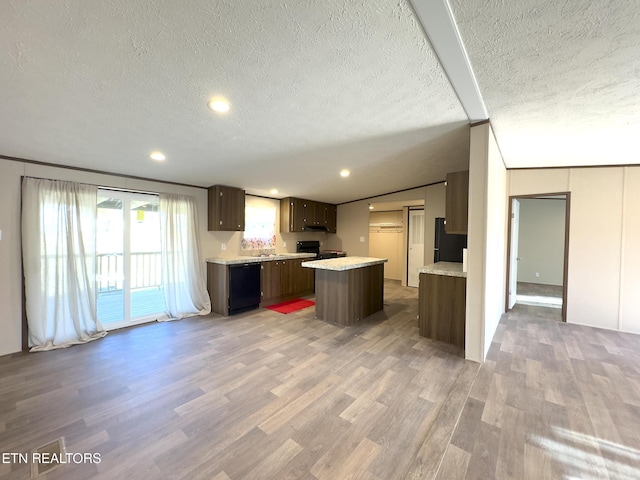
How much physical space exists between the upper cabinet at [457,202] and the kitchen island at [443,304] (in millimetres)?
562

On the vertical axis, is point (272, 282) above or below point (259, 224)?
below

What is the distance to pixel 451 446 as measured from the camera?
1.61m

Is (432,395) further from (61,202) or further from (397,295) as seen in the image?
(61,202)

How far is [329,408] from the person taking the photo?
197 cm

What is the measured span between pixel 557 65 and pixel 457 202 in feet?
5.61

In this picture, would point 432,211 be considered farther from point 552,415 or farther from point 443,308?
point 552,415

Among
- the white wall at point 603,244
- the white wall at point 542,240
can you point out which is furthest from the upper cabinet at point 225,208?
the white wall at point 542,240

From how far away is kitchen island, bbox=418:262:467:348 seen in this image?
3053 mm

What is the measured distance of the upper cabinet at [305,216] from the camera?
19.2ft

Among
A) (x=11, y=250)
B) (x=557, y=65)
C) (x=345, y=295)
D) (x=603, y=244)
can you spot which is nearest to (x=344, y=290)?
(x=345, y=295)

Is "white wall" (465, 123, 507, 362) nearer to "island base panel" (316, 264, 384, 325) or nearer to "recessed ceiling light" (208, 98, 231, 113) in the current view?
"island base panel" (316, 264, 384, 325)

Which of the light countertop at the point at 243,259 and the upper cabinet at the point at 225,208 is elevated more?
the upper cabinet at the point at 225,208

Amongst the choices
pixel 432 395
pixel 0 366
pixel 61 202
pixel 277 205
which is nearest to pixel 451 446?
pixel 432 395

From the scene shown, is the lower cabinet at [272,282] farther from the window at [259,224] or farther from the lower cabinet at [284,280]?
the window at [259,224]
